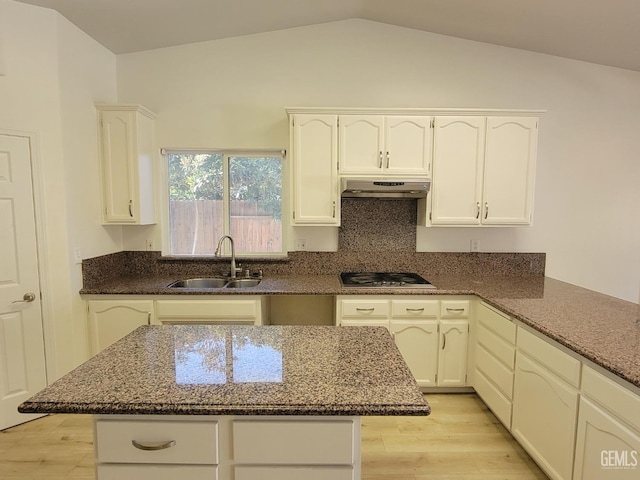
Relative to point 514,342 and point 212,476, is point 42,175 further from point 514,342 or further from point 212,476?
point 514,342

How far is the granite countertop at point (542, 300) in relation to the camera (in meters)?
1.50

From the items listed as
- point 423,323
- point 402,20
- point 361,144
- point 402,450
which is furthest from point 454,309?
point 402,20

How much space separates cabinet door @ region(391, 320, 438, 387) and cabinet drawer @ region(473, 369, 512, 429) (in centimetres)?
32

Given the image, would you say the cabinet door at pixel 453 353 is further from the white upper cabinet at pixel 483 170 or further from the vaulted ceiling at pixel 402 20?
the vaulted ceiling at pixel 402 20

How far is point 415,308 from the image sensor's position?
2.63 meters

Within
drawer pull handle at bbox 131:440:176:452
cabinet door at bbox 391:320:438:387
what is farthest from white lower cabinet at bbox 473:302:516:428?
drawer pull handle at bbox 131:440:176:452

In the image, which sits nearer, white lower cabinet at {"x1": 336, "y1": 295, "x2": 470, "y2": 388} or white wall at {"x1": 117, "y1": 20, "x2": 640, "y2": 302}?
white lower cabinet at {"x1": 336, "y1": 295, "x2": 470, "y2": 388}

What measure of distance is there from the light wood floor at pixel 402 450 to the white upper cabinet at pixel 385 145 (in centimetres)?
188

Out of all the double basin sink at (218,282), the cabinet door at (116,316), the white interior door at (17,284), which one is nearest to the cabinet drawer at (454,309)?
the double basin sink at (218,282)

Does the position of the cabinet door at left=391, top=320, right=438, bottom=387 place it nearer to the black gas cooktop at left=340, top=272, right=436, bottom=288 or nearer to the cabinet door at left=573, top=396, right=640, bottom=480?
the black gas cooktop at left=340, top=272, right=436, bottom=288

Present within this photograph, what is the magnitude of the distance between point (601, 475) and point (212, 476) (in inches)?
61.9

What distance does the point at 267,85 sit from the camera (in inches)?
120

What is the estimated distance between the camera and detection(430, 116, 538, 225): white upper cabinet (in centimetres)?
275

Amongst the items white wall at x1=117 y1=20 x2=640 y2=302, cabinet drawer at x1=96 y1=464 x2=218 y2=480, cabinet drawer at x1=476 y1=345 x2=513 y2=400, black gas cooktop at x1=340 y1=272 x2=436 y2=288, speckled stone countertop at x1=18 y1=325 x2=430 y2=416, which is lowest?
cabinet drawer at x1=476 y1=345 x2=513 y2=400
